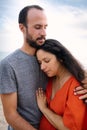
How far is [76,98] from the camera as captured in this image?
225 cm

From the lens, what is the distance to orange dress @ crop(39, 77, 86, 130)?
7.27 feet

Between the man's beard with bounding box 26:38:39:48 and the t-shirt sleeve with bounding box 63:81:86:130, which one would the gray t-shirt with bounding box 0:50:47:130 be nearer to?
the man's beard with bounding box 26:38:39:48

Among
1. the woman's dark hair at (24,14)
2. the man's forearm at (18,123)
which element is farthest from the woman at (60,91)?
the woman's dark hair at (24,14)

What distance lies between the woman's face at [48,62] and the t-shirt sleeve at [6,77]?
0.74ft

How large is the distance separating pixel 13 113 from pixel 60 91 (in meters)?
0.39

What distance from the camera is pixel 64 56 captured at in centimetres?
239

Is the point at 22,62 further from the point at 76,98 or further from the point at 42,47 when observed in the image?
the point at 76,98

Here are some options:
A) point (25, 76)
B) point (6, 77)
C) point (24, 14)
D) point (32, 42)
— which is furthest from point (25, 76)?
point (24, 14)

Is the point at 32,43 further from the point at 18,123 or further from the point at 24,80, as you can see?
the point at 18,123

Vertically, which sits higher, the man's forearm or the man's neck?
the man's neck

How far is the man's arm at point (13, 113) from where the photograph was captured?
242 centimetres

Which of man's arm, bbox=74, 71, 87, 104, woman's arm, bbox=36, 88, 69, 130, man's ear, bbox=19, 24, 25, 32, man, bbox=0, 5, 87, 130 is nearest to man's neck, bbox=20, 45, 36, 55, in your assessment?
man, bbox=0, 5, 87, 130

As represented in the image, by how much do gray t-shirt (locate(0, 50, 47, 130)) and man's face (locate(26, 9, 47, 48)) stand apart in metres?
0.12

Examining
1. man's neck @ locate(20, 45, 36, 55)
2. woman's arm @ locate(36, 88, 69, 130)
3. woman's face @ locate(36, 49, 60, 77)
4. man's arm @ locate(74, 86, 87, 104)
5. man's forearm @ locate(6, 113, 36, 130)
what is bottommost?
man's forearm @ locate(6, 113, 36, 130)
